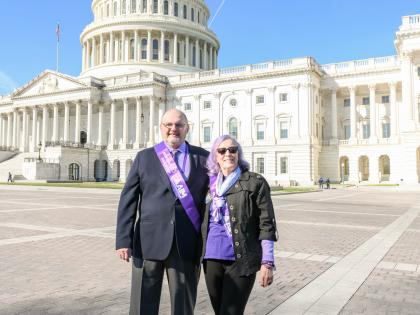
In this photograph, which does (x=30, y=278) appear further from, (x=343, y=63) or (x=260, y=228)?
(x=343, y=63)

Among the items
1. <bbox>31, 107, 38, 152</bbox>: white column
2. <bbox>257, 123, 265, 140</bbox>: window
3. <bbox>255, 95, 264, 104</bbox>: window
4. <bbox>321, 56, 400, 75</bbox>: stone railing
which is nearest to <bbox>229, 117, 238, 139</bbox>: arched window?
<bbox>257, 123, 265, 140</bbox>: window

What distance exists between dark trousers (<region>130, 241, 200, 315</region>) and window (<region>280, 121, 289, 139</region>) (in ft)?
197

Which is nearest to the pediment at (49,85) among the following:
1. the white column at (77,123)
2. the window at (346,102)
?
the white column at (77,123)

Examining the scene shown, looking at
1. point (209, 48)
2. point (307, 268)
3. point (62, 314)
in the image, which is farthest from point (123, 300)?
point (209, 48)

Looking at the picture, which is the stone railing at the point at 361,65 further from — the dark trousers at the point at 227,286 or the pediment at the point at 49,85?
the dark trousers at the point at 227,286

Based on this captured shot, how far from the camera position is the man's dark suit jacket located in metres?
4.33

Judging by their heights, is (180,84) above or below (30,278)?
above

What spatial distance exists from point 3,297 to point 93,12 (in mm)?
105841

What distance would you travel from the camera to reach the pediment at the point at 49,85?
2975 inches

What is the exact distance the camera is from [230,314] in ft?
13.7

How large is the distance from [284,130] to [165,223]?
60482 millimetres

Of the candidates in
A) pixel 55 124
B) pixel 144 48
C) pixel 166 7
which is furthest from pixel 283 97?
pixel 55 124

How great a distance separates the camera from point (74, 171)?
6962 cm

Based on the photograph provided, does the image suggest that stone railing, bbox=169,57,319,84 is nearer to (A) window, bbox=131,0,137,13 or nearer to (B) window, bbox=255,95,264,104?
(B) window, bbox=255,95,264,104
